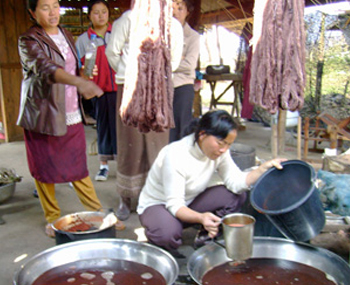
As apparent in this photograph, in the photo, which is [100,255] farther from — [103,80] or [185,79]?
[103,80]

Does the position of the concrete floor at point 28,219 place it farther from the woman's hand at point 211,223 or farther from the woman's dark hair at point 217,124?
the woman's dark hair at point 217,124

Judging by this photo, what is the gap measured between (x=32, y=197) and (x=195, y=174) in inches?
76.5

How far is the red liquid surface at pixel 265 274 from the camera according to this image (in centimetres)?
189

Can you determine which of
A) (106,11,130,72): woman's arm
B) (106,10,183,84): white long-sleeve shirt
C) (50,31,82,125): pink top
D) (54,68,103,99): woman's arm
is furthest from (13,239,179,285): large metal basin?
(106,11,130,72): woman's arm

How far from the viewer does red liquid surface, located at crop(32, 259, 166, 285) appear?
73.2 inches

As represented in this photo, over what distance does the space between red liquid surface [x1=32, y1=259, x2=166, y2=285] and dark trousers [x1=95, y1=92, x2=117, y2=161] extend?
1.84 m

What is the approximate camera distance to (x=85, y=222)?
240 cm

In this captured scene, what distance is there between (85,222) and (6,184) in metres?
1.26

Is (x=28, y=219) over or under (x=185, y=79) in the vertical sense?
under

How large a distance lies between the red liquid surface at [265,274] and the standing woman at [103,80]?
203 centimetres

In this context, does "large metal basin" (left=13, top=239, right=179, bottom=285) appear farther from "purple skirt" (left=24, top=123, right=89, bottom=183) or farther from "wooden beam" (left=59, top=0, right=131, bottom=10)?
"wooden beam" (left=59, top=0, right=131, bottom=10)

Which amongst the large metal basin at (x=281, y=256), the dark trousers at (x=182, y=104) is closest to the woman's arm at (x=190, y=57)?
the dark trousers at (x=182, y=104)

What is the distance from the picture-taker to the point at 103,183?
3873mm

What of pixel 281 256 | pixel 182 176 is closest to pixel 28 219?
pixel 182 176
